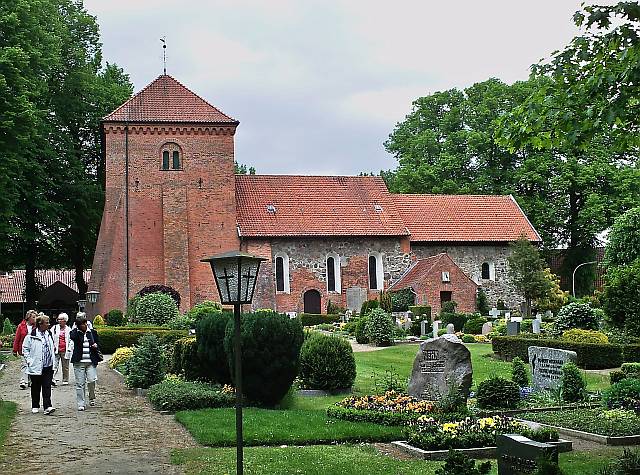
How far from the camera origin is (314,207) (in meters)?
43.9

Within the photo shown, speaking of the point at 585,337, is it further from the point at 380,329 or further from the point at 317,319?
the point at 317,319

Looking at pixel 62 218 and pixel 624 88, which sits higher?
pixel 62 218

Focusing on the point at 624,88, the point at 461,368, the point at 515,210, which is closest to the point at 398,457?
the point at 461,368

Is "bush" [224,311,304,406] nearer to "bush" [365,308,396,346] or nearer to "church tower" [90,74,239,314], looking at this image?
"bush" [365,308,396,346]

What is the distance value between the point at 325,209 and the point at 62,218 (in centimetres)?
1337

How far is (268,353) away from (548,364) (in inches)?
223

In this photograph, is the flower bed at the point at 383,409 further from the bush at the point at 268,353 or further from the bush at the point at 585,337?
the bush at the point at 585,337

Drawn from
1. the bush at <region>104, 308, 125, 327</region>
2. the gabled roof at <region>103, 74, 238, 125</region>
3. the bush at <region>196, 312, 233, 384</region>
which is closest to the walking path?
the bush at <region>196, 312, 233, 384</region>

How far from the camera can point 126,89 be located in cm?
4478

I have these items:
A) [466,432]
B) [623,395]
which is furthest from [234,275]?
[623,395]

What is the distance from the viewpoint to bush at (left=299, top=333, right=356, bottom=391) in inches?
664

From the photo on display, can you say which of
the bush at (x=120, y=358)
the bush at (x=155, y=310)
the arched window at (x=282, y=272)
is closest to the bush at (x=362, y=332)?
the bush at (x=155, y=310)

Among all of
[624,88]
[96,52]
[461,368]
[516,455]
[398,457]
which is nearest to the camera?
[516,455]

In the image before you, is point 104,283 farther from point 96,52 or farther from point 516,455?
point 516,455
